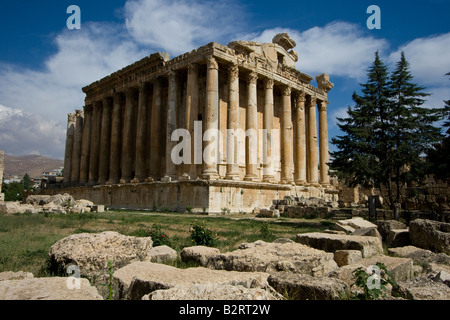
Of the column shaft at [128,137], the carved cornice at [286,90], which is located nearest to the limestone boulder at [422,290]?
the carved cornice at [286,90]

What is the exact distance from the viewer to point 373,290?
3.35 meters

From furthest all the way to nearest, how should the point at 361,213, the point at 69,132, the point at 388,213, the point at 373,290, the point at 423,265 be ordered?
1. the point at 69,132
2. the point at 361,213
3. the point at 388,213
4. the point at 423,265
5. the point at 373,290

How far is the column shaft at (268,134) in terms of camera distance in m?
25.6

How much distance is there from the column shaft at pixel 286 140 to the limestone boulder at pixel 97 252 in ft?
71.3

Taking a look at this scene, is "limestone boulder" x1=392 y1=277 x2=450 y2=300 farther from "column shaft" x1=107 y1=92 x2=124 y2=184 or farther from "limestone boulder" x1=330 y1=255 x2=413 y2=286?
"column shaft" x1=107 y1=92 x2=124 y2=184

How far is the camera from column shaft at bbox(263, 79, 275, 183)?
83.9 ft

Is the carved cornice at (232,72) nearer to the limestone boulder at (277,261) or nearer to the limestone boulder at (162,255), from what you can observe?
the limestone boulder at (162,255)

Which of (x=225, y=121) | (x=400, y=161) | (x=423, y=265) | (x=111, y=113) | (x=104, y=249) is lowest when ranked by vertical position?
(x=423, y=265)

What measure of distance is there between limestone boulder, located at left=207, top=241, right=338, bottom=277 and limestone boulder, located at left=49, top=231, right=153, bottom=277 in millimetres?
1291

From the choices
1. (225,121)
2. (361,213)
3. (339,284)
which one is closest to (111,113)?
(225,121)

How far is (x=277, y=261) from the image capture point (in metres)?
5.00

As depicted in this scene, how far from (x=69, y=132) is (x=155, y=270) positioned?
39.7m
